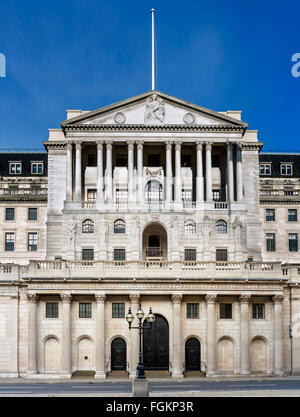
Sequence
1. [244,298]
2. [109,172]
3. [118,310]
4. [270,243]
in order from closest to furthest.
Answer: [244,298] < [118,310] < [109,172] < [270,243]

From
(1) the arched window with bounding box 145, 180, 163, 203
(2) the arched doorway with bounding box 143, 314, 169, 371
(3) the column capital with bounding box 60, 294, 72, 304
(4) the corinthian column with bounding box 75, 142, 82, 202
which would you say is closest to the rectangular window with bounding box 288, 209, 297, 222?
(1) the arched window with bounding box 145, 180, 163, 203

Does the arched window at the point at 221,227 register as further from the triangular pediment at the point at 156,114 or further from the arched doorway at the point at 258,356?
the arched doorway at the point at 258,356

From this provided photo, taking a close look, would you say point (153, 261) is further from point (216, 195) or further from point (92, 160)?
point (92, 160)

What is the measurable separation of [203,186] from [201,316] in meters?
16.6

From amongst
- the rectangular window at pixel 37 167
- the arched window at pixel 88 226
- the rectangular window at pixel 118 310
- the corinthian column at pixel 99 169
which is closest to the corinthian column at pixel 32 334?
the rectangular window at pixel 118 310

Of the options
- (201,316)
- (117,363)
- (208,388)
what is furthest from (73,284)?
(208,388)

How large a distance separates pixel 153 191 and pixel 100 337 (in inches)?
788

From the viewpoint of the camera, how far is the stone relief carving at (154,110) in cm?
7275

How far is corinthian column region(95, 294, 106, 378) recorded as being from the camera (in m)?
61.9

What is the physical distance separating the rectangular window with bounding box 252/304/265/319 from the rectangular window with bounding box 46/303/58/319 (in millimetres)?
20814

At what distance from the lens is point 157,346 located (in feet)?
210

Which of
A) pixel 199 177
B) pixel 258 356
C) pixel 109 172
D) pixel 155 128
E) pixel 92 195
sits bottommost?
pixel 258 356

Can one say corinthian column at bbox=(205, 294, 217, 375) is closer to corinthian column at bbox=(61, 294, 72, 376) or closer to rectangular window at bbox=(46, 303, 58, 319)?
corinthian column at bbox=(61, 294, 72, 376)

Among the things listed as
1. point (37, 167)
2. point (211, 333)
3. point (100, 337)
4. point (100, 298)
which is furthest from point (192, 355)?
point (37, 167)
